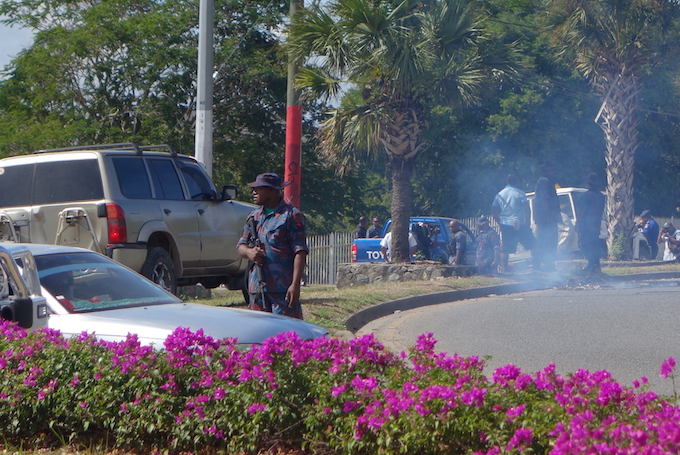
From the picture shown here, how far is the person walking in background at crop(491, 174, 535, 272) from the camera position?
1519 centimetres

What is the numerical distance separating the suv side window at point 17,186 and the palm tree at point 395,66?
802 centimetres

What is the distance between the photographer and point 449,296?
45.6 feet

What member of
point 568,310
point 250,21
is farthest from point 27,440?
point 250,21

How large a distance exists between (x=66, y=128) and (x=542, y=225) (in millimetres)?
14919

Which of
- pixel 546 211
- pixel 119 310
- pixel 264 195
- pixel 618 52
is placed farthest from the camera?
pixel 618 52

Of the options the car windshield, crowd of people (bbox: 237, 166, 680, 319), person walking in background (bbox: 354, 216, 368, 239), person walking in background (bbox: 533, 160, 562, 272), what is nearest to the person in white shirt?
crowd of people (bbox: 237, 166, 680, 319)

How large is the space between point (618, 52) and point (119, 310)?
685 inches

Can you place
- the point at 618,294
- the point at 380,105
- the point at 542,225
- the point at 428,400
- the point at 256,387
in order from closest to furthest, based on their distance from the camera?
the point at 428,400, the point at 256,387, the point at 618,294, the point at 542,225, the point at 380,105

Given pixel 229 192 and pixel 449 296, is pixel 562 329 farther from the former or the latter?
pixel 229 192

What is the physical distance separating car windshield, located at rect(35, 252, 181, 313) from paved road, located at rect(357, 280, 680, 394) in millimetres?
3146

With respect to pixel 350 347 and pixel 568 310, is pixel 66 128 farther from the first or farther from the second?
pixel 350 347

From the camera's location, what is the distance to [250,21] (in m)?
25.9

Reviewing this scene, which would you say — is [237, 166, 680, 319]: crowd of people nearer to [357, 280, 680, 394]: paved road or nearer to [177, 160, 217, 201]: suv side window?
[357, 280, 680, 394]: paved road

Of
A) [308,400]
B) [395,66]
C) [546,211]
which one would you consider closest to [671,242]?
[546,211]
